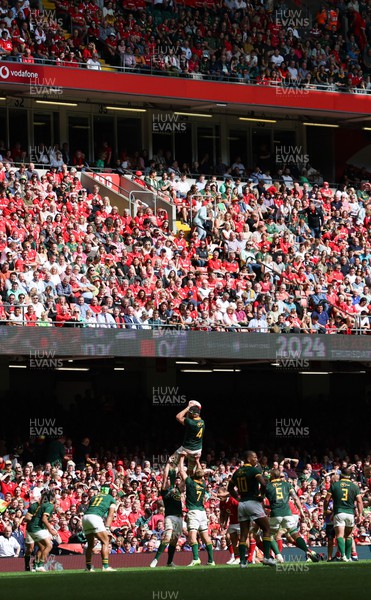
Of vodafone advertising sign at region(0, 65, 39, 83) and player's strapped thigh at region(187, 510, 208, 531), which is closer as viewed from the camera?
player's strapped thigh at region(187, 510, 208, 531)

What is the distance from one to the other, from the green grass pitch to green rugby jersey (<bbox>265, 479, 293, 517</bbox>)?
1868mm

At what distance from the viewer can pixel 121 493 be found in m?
28.8

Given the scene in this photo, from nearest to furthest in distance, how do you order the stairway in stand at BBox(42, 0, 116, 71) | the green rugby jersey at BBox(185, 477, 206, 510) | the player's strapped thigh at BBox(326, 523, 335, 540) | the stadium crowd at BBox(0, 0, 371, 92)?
the green rugby jersey at BBox(185, 477, 206, 510), the player's strapped thigh at BBox(326, 523, 335, 540), the stadium crowd at BBox(0, 0, 371, 92), the stairway in stand at BBox(42, 0, 116, 71)

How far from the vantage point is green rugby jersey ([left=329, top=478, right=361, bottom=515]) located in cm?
2366

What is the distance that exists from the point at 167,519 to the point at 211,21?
2261 centimetres

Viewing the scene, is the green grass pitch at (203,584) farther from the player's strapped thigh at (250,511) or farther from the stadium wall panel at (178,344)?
the stadium wall panel at (178,344)

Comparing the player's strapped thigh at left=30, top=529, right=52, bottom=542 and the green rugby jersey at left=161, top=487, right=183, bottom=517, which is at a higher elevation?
the green rugby jersey at left=161, top=487, right=183, bottom=517

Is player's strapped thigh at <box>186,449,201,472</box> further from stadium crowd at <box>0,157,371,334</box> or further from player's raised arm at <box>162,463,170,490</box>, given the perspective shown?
stadium crowd at <box>0,157,371,334</box>

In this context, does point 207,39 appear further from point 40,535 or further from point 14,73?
point 40,535

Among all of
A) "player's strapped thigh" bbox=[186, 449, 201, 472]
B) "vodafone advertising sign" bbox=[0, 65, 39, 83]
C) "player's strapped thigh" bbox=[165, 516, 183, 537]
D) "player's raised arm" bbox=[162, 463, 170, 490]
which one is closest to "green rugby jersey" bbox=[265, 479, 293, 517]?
"player's strapped thigh" bbox=[186, 449, 201, 472]

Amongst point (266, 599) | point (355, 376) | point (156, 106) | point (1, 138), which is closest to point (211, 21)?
point (156, 106)

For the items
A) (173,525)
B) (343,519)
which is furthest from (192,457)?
(343,519)

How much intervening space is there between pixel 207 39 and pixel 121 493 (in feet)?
55.0

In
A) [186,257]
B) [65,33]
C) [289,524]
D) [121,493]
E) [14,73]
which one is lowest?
[289,524]
